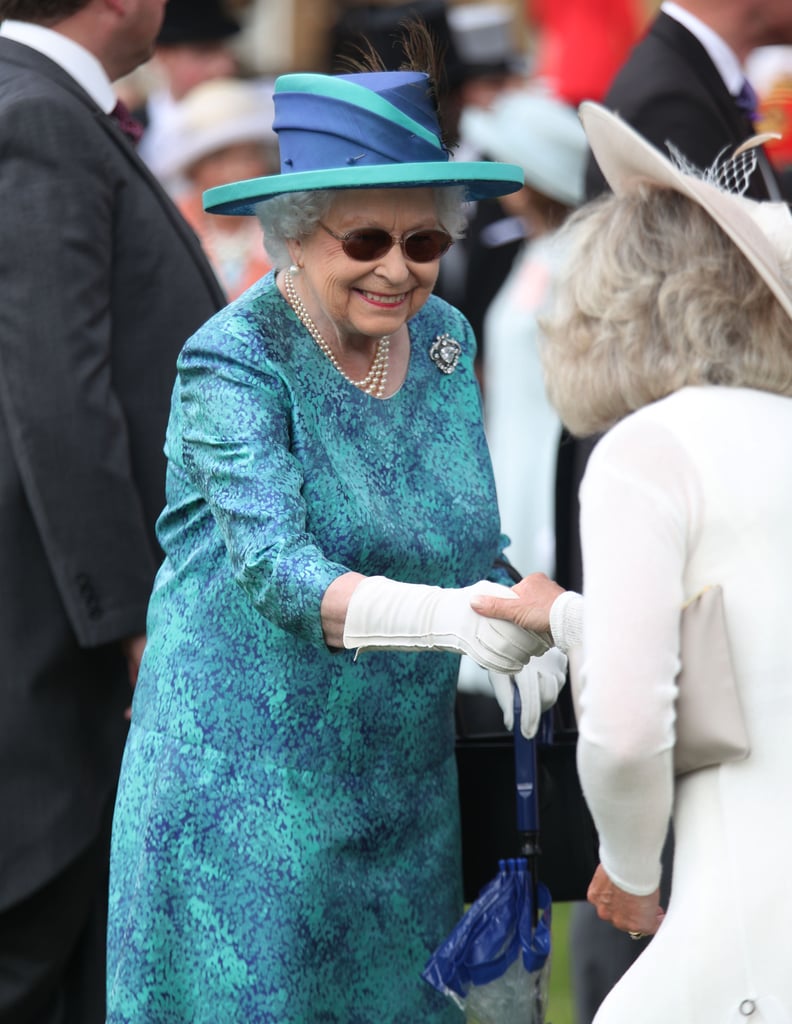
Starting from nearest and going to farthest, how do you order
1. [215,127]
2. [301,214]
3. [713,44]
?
1. [301,214]
2. [713,44]
3. [215,127]

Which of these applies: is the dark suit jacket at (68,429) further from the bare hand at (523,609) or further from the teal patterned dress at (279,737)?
the bare hand at (523,609)

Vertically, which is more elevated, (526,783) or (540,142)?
(526,783)

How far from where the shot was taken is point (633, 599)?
2.08 m

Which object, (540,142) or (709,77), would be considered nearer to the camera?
(709,77)

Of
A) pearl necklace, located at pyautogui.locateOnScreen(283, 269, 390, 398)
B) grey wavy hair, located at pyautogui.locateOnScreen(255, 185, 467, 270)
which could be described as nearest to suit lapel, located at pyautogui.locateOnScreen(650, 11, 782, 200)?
grey wavy hair, located at pyautogui.locateOnScreen(255, 185, 467, 270)

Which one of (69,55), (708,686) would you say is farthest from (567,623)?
(69,55)

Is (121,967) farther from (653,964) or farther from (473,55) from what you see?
(473,55)

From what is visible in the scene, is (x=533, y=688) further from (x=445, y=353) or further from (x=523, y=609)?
(x=445, y=353)

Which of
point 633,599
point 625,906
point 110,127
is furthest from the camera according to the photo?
point 110,127

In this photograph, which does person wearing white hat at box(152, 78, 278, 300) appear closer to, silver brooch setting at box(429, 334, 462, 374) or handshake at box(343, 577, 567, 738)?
silver brooch setting at box(429, 334, 462, 374)

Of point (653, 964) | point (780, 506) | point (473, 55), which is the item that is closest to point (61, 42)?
point (780, 506)

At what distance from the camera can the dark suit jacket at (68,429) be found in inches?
130

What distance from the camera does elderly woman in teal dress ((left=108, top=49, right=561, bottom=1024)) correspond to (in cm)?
266

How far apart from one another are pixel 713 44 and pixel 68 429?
6.26ft
